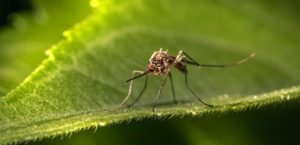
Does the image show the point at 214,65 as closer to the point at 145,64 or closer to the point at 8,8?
the point at 145,64

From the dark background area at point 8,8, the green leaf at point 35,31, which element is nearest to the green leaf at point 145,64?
the green leaf at point 35,31

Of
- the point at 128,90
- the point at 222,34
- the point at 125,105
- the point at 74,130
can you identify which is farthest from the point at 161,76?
the point at 74,130

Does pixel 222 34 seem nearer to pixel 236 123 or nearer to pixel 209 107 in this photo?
pixel 236 123

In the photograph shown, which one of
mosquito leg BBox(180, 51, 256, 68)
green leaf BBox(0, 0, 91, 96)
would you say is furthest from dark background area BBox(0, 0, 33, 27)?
mosquito leg BBox(180, 51, 256, 68)

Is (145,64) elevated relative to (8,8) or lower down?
lower down

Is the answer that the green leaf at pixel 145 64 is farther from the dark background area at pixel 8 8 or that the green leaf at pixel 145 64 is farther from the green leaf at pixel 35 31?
the dark background area at pixel 8 8

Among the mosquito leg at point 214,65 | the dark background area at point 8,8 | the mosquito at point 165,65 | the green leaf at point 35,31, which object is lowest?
the mosquito at point 165,65

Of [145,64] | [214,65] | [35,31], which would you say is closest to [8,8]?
[35,31]

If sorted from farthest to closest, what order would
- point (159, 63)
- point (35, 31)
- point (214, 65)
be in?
point (35, 31) → point (214, 65) → point (159, 63)
